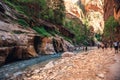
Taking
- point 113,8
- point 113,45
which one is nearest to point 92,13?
point 113,8

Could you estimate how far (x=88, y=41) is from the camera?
119m

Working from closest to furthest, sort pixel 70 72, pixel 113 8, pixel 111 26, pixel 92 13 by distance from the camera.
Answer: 1. pixel 70 72
2. pixel 111 26
3. pixel 113 8
4. pixel 92 13

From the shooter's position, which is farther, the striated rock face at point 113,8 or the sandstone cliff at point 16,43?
the striated rock face at point 113,8

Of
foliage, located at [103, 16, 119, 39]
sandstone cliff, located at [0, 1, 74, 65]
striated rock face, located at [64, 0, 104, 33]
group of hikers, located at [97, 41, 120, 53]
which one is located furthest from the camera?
striated rock face, located at [64, 0, 104, 33]

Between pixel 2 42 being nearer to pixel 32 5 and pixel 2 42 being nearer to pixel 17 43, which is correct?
pixel 17 43

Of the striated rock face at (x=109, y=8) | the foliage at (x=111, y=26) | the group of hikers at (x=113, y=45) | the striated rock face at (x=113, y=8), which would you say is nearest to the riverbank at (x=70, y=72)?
the group of hikers at (x=113, y=45)

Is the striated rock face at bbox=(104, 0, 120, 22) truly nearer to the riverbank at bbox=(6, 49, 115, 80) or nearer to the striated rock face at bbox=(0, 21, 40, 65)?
the striated rock face at bbox=(0, 21, 40, 65)

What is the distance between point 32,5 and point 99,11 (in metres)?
148

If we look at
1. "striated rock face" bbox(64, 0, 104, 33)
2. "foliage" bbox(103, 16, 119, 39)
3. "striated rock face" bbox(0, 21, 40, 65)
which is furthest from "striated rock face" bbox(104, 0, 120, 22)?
"striated rock face" bbox(64, 0, 104, 33)

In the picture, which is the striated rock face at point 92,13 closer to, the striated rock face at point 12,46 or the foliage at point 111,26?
the foliage at point 111,26

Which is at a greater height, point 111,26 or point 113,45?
point 111,26

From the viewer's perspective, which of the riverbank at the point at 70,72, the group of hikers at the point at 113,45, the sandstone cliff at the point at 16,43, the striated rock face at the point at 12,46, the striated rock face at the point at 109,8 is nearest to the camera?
the riverbank at the point at 70,72

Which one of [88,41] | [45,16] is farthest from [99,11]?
[45,16]

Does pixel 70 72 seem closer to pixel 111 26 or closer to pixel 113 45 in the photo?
pixel 113 45
